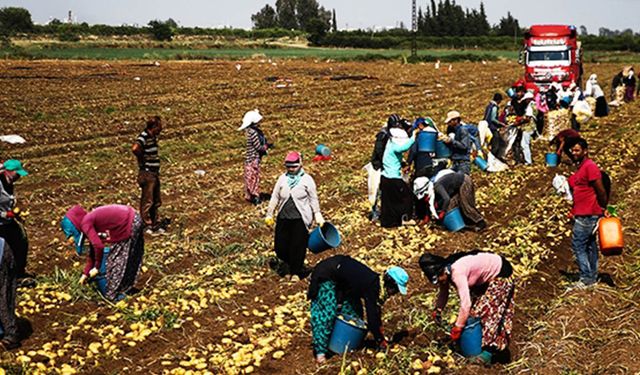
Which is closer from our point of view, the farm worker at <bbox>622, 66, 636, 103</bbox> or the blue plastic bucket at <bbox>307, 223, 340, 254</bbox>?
the blue plastic bucket at <bbox>307, 223, 340, 254</bbox>

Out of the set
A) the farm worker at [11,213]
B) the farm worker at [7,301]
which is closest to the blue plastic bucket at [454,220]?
the farm worker at [11,213]

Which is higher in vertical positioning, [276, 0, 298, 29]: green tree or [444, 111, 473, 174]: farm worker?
[276, 0, 298, 29]: green tree

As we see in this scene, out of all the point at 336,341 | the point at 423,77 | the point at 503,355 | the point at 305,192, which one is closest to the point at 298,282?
the point at 305,192

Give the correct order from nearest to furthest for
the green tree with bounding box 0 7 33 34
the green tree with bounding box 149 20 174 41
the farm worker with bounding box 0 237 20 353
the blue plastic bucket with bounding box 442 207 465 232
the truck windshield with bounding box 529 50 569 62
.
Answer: the farm worker with bounding box 0 237 20 353, the blue plastic bucket with bounding box 442 207 465 232, the truck windshield with bounding box 529 50 569 62, the green tree with bounding box 149 20 174 41, the green tree with bounding box 0 7 33 34

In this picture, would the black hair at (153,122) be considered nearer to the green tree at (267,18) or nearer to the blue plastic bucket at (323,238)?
the blue plastic bucket at (323,238)

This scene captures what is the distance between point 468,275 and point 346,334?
137 cm

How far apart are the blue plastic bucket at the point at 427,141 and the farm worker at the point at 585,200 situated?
11.1 feet

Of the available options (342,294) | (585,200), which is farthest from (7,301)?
(585,200)

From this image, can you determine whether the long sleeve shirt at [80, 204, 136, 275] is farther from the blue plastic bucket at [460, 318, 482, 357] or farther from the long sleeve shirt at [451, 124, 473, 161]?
the long sleeve shirt at [451, 124, 473, 161]

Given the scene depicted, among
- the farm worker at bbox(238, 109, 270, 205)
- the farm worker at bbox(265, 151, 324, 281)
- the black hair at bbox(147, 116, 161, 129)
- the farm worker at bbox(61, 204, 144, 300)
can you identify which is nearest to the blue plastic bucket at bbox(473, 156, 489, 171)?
the farm worker at bbox(238, 109, 270, 205)

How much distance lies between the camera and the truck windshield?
26594 millimetres

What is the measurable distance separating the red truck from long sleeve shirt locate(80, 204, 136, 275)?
20.8 meters

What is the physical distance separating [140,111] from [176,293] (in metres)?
17.1

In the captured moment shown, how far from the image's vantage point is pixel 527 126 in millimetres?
15750
